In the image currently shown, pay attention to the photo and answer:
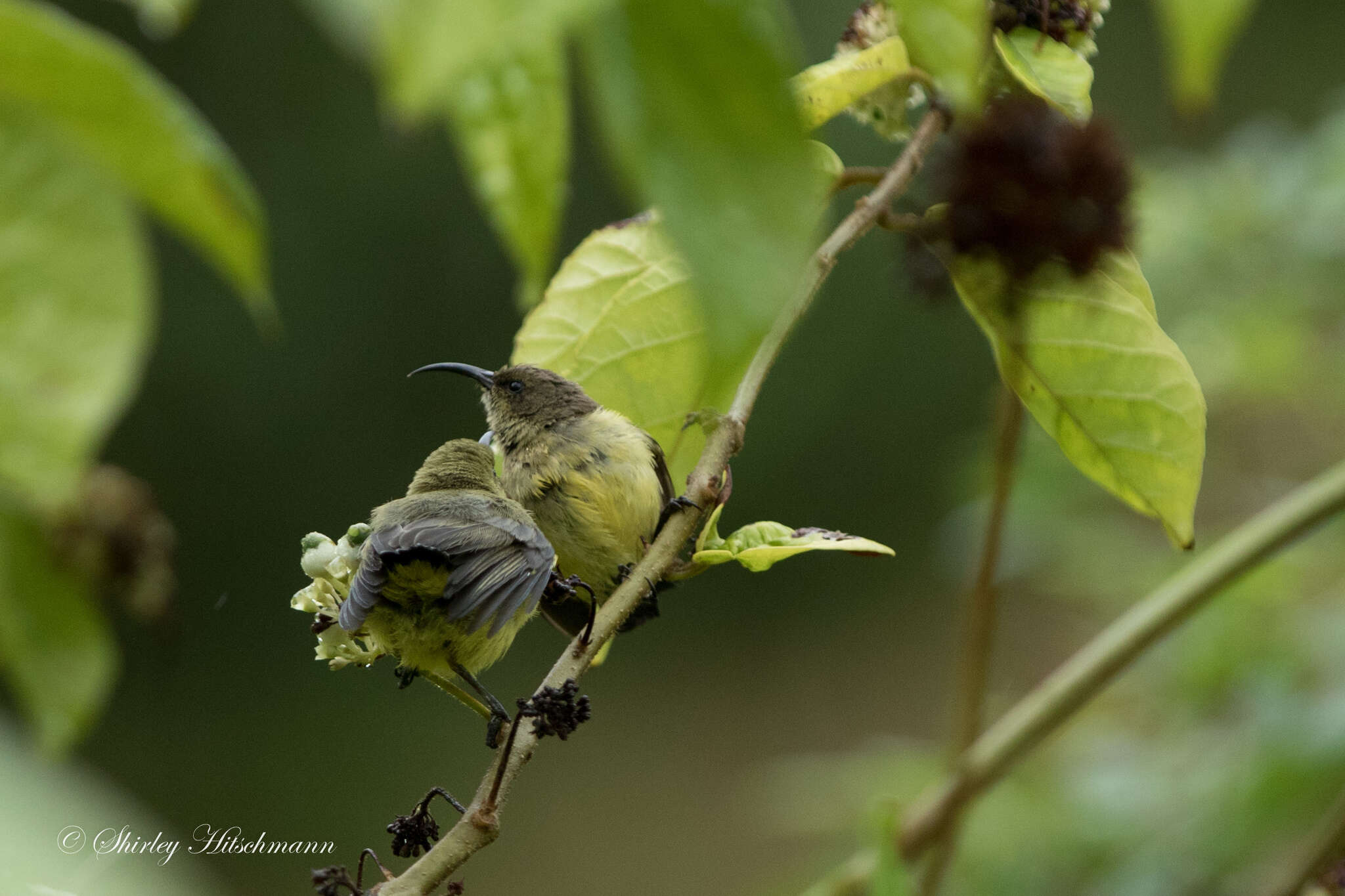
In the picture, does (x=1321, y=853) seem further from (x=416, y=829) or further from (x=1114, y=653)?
(x=416, y=829)

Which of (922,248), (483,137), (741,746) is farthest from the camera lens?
(741,746)

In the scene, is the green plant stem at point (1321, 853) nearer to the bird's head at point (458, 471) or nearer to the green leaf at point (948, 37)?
the bird's head at point (458, 471)

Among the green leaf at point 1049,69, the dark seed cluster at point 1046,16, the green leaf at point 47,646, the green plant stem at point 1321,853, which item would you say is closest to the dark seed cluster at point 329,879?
the green leaf at point 47,646

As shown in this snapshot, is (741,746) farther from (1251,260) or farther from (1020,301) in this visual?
(1020,301)

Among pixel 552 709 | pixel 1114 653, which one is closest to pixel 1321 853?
pixel 1114 653

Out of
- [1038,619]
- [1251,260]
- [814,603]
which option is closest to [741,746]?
[814,603]

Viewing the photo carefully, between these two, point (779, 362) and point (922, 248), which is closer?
point (922, 248)
